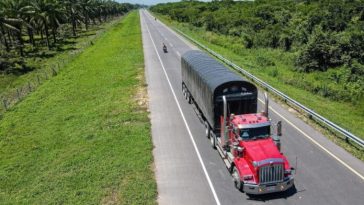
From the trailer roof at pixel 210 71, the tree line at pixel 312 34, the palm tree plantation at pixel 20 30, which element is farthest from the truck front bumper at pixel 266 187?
the palm tree plantation at pixel 20 30

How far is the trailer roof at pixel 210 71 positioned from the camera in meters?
17.1

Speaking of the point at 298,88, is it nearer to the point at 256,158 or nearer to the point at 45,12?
the point at 256,158

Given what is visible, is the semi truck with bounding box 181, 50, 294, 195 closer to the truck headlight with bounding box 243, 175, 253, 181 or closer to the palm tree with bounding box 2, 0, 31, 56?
the truck headlight with bounding box 243, 175, 253, 181

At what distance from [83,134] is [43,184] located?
19.3ft

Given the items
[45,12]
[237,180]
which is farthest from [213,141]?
[45,12]

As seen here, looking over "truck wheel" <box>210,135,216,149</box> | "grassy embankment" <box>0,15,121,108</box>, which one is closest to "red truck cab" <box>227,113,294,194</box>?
"truck wheel" <box>210,135,216,149</box>

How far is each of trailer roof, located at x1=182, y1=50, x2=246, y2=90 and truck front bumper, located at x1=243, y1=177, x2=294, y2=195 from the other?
16.9 ft

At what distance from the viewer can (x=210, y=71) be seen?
19547 mm

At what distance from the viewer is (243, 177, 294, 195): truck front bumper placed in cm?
1320

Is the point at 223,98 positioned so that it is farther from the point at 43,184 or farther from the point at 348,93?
the point at 348,93

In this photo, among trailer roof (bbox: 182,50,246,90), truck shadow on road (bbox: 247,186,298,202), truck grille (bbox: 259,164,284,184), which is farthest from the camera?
trailer roof (bbox: 182,50,246,90)

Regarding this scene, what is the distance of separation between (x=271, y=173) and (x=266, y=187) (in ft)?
1.80

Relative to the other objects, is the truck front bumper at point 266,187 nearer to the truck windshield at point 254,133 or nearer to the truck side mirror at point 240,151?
the truck side mirror at point 240,151

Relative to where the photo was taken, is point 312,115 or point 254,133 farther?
point 312,115
